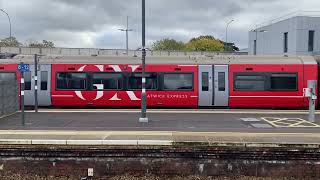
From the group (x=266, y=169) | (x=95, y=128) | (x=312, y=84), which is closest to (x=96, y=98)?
(x=95, y=128)

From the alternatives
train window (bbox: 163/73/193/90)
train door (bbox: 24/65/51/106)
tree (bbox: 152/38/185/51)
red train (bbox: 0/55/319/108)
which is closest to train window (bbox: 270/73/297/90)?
red train (bbox: 0/55/319/108)

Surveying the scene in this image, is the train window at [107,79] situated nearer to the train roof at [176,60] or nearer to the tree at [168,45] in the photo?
the train roof at [176,60]

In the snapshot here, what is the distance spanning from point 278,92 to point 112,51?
44.0 m

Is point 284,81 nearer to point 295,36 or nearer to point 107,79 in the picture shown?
point 107,79

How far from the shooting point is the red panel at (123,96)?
20.6 metres

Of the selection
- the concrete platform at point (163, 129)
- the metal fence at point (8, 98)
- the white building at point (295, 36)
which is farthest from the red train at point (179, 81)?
the white building at point (295, 36)

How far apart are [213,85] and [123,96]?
4732mm

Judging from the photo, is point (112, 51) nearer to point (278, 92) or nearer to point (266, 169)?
point (278, 92)

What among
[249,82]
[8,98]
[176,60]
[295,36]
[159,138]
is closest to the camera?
[159,138]

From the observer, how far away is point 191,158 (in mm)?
10766

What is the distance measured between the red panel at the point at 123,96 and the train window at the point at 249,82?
218 centimetres

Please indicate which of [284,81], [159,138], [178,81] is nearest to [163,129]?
[159,138]

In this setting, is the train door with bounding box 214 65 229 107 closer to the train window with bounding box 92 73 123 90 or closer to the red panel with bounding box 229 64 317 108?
the red panel with bounding box 229 64 317 108

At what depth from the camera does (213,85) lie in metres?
20.5
